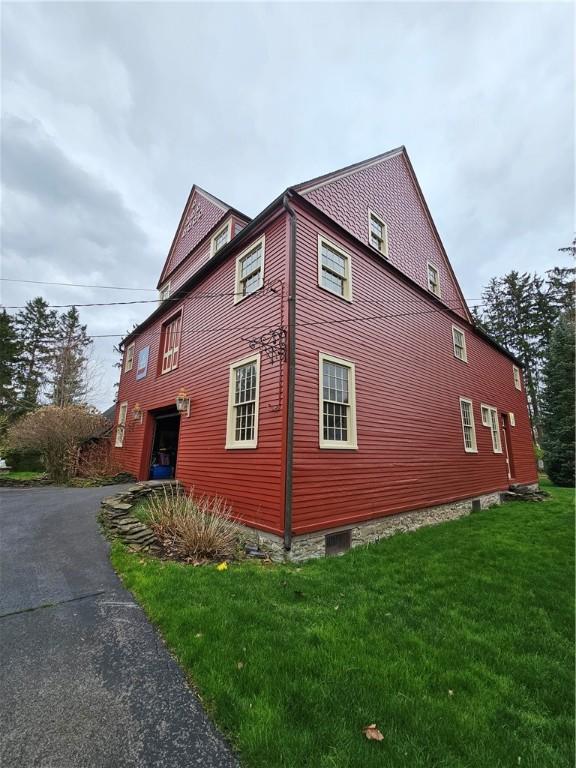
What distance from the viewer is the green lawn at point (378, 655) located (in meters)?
1.91

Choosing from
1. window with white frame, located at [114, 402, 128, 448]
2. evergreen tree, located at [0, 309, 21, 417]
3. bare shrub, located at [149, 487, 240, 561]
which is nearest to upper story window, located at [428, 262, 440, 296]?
bare shrub, located at [149, 487, 240, 561]

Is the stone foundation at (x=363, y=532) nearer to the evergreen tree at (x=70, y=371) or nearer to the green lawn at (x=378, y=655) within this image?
the green lawn at (x=378, y=655)

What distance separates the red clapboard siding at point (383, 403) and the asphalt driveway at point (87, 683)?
3.07 meters

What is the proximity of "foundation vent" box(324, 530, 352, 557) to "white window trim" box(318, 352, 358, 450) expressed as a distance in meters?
1.74

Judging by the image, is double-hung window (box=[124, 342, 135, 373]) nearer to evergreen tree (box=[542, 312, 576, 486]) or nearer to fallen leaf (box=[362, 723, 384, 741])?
fallen leaf (box=[362, 723, 384, 741])

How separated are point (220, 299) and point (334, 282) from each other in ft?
10.5

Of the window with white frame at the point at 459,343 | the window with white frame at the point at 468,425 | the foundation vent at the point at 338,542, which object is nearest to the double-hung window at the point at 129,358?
the foundation vent at the point at 338,542

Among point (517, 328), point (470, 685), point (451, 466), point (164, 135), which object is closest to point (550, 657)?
point (470, 685)

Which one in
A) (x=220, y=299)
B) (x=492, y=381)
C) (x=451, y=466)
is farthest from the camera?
(x=492, y=381)

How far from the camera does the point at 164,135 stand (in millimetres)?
12016

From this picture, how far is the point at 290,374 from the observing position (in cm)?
589

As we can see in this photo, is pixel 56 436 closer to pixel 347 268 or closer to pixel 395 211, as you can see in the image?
pixel 347 268

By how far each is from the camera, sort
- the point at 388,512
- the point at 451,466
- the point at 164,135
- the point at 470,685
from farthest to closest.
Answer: the point at 164,135 < the point at 451,466 < the point at 388,512 < the point at 470,685

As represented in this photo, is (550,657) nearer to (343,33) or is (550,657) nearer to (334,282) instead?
(334,282)
